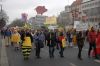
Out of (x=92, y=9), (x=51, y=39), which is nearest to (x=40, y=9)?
(x=51, y=39)

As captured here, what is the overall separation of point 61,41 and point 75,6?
176754 mm

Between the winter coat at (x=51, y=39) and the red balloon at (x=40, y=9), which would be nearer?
the winter coat at (x=51, y=39)

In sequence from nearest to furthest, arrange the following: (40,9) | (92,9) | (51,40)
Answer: (51,40) → (40,9) → (92,9)

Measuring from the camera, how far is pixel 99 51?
19781mm

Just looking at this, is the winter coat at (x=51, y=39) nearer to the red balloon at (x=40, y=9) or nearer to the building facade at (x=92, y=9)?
the red balloon at (x=40, y=9)

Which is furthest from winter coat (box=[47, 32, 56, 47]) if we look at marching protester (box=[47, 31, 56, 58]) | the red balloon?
the red balloon

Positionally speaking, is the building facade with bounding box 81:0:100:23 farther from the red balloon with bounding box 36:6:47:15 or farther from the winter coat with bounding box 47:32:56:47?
the winter coat with bounding box 47:32:56:47

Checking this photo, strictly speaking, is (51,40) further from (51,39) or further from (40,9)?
(40,9)

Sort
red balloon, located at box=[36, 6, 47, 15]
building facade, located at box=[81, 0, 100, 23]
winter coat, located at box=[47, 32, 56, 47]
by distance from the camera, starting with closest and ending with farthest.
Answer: winter coat, located at box=[47, 32, 56, 47], red balloon, located at box=[36, 6, 47, 15], building facade, located at box=[81, 0, 100, 23]

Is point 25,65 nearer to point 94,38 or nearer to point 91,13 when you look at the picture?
point 94,38

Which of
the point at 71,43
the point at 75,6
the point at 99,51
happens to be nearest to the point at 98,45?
the point at 99,51

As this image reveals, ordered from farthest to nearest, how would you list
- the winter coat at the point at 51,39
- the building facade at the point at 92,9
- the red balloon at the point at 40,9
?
1. the building facade at the point at 92,9
2. the red balloon at the point at 40,9
3. the winter coat at the point at 51,39

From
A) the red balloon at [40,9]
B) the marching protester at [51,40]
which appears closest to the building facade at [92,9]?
the red balloon at [40,9]

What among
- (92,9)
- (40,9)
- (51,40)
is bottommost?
(51,40)
